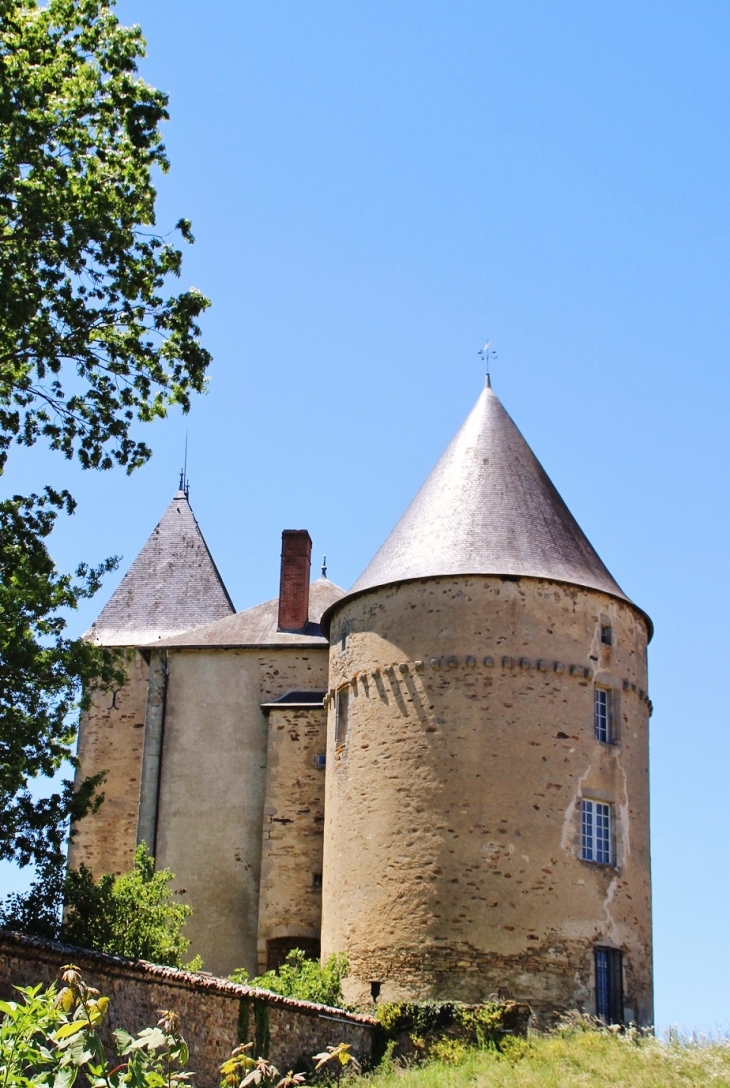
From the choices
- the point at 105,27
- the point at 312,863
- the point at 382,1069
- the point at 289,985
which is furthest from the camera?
the point at 312,863

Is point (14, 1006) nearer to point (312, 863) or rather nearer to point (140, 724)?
point (312, 863)

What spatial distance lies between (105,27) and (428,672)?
9.40 metres

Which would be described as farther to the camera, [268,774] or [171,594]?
[171,594]

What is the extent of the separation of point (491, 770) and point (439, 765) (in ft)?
2.34

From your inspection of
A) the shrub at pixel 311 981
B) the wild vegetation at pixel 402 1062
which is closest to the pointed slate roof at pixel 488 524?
the shrub at pixel 311 981

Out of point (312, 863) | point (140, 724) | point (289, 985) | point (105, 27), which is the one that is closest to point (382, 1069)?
point (289, 985)

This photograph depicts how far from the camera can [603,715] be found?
67.9 ft

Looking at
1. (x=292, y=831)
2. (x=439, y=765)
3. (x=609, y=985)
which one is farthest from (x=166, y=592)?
(x=609, y=985)

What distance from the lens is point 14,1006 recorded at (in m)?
7.14

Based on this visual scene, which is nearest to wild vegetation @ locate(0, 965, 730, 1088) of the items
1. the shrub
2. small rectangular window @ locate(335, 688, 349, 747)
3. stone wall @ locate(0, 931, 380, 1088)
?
stone wall @ locate(0, 931, 380, 1088)

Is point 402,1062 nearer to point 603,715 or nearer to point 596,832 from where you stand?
point 596,832

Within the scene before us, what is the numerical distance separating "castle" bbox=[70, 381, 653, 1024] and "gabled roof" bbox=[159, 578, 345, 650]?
88 mm

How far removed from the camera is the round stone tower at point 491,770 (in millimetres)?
18875

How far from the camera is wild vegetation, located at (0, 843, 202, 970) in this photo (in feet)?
55.5
